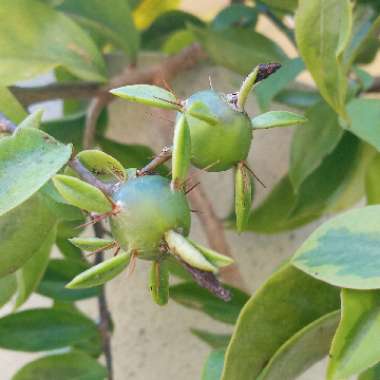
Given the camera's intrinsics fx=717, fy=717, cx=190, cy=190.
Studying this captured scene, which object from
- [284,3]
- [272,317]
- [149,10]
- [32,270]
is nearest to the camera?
[272,317]

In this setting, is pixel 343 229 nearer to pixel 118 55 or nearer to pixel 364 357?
→ pixel 364 357

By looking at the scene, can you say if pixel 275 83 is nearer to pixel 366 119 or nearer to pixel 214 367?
pixel 366 119

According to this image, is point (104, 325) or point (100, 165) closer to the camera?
point (100, 165)

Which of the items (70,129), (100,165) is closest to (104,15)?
(70,129)

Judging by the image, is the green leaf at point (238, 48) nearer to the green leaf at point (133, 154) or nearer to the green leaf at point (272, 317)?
the green leaf at point (133, 154)

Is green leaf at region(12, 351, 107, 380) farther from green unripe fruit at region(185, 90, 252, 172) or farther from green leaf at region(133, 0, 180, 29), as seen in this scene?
green leaf at region(133, 0, 180, 29)

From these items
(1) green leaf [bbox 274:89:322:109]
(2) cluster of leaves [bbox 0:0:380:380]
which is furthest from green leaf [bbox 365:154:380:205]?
(1) green leaf [bbox 274:89:322:109]
